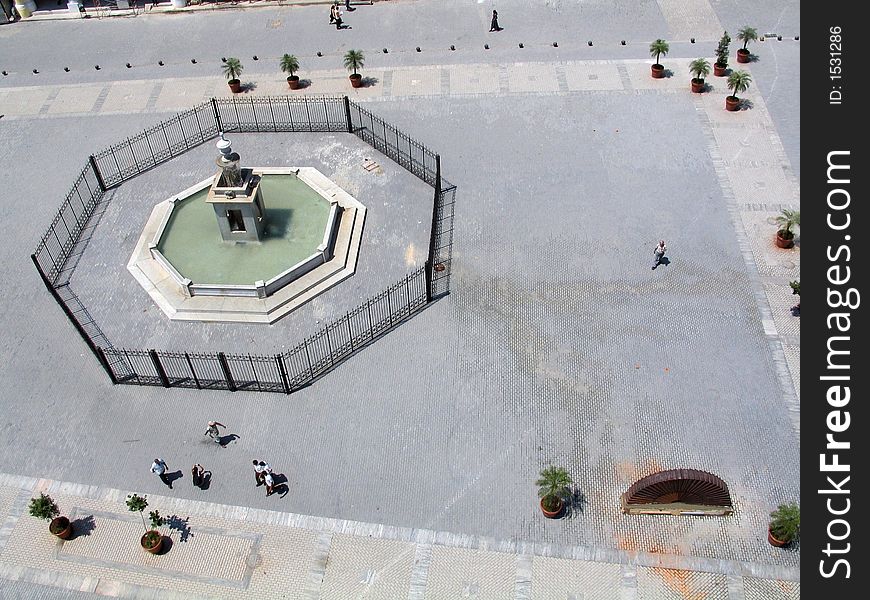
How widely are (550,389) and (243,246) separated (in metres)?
12.3

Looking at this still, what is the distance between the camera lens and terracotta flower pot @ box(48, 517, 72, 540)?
1992 cm

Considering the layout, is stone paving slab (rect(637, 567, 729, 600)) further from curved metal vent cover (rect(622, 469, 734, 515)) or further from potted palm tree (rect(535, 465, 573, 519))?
potted palm tree (rect(535, 465, 573, 519))

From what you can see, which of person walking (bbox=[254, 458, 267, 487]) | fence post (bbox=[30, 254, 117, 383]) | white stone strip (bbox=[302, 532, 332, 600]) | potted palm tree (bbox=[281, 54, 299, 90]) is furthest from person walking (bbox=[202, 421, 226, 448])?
potted palm tree (bbox=[281, 54, 299, 90])

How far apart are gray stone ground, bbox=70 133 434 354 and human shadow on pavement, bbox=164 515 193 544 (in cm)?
587

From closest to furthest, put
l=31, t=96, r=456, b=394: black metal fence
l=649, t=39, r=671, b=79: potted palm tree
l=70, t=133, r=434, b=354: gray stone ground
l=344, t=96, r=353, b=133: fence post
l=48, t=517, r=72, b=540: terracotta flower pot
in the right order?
l=48, t=517, r=72, b=540: terracotta flower pot
l=31, t=96, r=456, b=394: black metal fence
l=70, t=133, r=434, b=354: gray stone ground
l=344, t=96, r=353, b=133: fence post
l=649, t=39, r=671, b=79: potted palm tree

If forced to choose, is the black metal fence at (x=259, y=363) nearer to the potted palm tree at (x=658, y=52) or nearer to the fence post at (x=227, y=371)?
the fence post at (x=227, y=371)

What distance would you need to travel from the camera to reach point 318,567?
19.3m

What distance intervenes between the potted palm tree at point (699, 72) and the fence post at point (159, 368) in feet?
85.5

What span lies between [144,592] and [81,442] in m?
5.50

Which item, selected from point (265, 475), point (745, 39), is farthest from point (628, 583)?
point (745, 39)

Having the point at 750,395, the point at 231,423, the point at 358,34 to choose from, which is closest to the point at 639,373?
the point at 750,395

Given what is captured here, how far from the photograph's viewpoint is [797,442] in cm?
2111

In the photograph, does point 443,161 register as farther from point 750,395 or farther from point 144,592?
point 144,592
